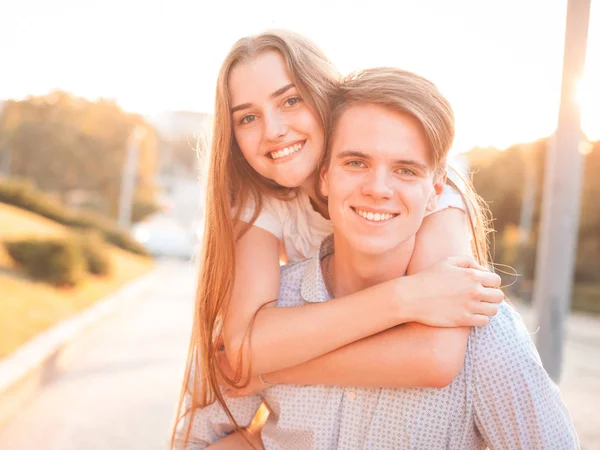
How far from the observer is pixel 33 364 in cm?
736

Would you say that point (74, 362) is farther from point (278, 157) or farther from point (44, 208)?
point (44, 208)

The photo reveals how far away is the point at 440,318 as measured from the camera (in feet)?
8.07

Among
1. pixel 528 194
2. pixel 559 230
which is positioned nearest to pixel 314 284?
pixel 559 230

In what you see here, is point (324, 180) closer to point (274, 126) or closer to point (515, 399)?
point (274, 126)

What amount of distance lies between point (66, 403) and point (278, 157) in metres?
4.68

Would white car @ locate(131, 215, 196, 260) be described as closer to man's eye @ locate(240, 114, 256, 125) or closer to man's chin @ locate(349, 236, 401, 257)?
man's eye @ locate(240, 114, 256, 125)

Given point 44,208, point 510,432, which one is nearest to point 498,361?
point 510,432

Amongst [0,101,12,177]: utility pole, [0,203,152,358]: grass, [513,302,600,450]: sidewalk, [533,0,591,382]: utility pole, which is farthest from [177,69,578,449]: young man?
[0,101,12,177]: utility pole

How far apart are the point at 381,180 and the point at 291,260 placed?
1085mm

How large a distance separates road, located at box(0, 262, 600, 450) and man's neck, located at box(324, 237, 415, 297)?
3.53 m

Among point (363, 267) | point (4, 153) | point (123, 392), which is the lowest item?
point (123, 392)

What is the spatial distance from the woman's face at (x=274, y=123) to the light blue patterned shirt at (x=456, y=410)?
637 millimetres

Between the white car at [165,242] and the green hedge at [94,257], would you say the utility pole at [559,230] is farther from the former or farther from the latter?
the white car at [165,242]

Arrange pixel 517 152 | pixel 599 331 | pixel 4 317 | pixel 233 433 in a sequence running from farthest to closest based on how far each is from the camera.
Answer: pixel 517 152 → pixel 599 331 → pixel 4 317 → pixel 233 433
